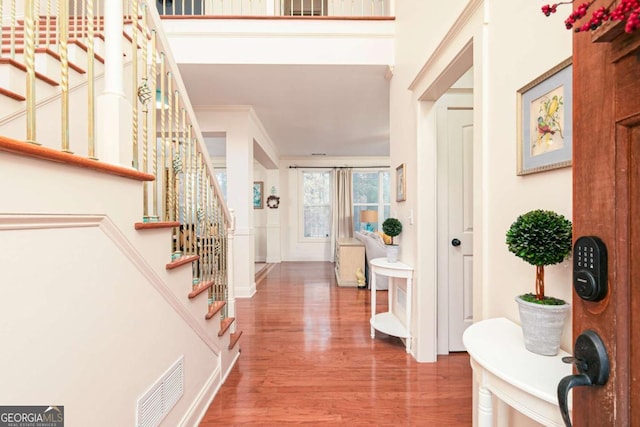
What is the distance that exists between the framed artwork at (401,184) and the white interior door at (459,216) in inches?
14.2

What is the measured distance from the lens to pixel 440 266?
8.16ft

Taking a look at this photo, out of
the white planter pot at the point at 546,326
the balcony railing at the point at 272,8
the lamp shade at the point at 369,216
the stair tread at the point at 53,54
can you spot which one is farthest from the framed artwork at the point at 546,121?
the lamp shade at the point at 369,216

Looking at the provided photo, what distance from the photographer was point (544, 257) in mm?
889

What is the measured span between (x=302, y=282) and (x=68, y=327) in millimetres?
4422

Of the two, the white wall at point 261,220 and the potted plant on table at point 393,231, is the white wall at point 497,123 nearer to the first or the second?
the potted plant on table at point 393,231

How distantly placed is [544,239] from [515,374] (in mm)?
389

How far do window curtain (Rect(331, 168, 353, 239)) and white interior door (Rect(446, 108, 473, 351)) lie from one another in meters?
5.09

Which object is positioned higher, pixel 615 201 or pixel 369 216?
pixel 615 201

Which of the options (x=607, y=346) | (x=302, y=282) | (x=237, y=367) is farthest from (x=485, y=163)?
(x=302, y=282)

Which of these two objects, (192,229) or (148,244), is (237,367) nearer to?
(192,229)

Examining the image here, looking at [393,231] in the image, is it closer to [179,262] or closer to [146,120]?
[179,262]

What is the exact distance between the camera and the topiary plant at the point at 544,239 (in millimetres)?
871

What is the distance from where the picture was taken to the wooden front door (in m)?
0.48

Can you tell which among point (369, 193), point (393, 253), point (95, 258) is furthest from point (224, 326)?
point (369, 193)
